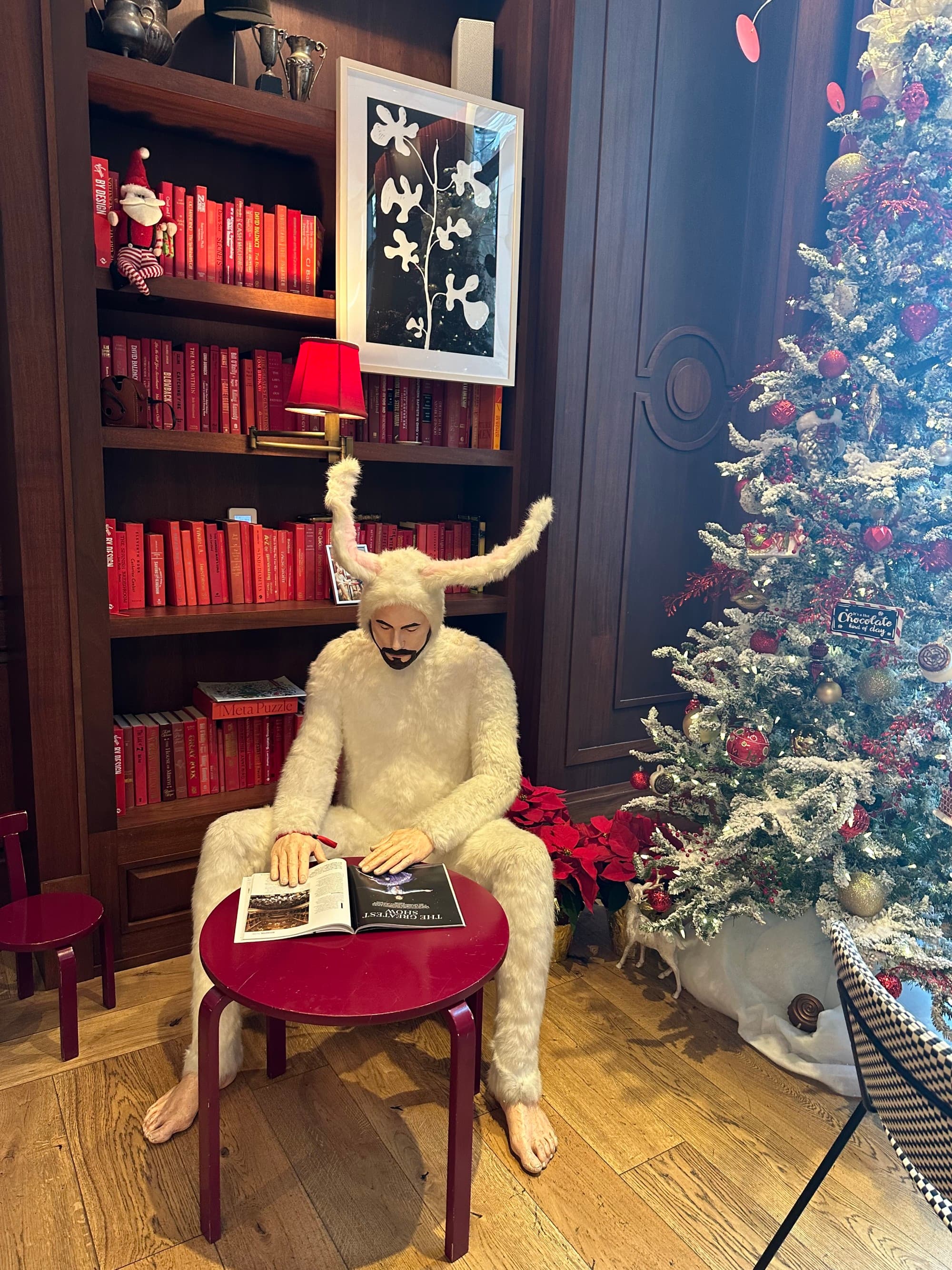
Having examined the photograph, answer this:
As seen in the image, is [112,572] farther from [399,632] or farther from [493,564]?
[493,564]

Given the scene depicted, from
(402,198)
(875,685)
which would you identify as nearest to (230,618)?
(402,198)

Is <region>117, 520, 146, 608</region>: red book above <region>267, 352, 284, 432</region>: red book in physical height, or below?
below

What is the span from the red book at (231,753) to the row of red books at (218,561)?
34cm

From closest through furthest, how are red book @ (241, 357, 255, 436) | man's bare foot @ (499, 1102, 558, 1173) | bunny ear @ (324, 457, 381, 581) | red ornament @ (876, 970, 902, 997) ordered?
man's bare foot @ (499, 1102, 558, 1173)
red ornament @ (876, 970, 902, 997)
bunny ear @ (324, 457, 381, 581)
red book @ (241, 357, 255, 436)

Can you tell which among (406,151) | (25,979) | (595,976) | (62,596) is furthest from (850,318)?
(25,979)

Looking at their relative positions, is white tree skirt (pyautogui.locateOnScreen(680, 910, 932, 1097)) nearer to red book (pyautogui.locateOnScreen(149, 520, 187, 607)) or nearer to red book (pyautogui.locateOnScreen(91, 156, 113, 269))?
red book (pyautogui.locateOnScreen(149, 520, 187, 607))

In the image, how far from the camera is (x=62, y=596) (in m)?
1.92

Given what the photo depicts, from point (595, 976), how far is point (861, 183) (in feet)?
6.38

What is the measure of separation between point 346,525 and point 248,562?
69 centimetres

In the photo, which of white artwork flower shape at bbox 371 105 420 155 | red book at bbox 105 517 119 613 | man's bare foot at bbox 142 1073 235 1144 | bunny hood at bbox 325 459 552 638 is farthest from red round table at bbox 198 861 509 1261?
white artwork flower shape at bbox 371 105 420 155

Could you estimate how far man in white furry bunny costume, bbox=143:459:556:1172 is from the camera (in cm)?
160

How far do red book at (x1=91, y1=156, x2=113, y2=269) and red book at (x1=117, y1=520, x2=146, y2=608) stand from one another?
2.05ft

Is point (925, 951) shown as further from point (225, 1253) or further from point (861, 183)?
point (861, 183)

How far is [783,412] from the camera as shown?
6.18 feet
